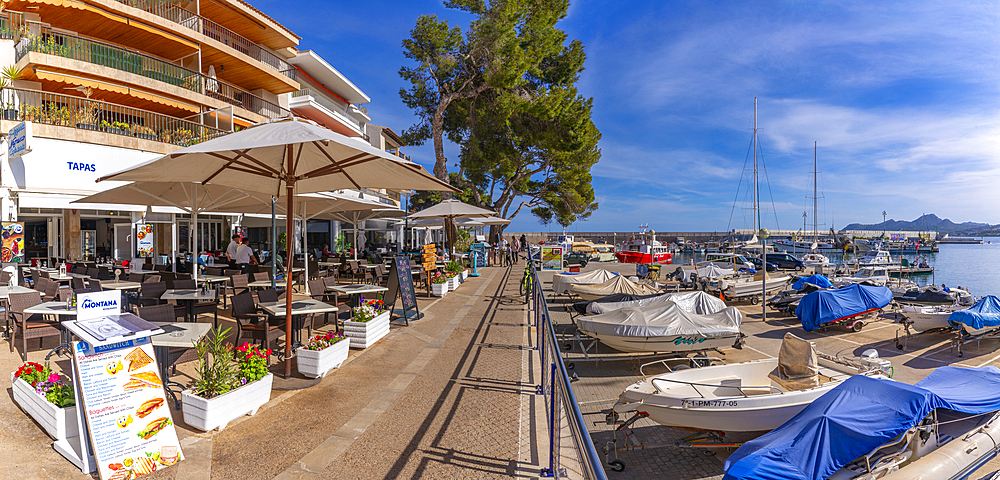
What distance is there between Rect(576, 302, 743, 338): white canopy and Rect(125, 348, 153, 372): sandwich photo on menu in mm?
7280

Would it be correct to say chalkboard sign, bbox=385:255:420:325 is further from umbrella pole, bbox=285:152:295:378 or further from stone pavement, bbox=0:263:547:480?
umbrella pole, bbox=285:152:295:378

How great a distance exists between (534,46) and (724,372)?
2164 cm

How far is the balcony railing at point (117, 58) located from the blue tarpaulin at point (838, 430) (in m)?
23.7

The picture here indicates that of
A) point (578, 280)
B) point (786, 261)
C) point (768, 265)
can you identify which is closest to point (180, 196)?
point (578, 280)

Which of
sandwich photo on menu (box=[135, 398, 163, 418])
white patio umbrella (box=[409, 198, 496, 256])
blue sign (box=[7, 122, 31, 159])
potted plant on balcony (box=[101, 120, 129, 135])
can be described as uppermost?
potted plant on balcony (box=[101, 120, 129, 135])

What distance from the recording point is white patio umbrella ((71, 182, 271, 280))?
9.11 m

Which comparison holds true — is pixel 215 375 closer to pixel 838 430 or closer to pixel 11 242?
pixel 838 430

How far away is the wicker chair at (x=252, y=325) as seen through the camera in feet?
20.0

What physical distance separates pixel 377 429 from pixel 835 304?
1418 centimetres

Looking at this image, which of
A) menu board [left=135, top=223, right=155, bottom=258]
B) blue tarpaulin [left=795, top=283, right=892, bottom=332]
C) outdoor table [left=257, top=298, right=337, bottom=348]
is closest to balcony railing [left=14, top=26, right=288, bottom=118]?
menu board [left=135, top=223, right=155, bottom=258]

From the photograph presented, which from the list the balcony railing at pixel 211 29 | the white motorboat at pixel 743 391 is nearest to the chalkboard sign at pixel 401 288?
the white motorboat at pixel 743 391

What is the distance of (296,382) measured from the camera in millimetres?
5574

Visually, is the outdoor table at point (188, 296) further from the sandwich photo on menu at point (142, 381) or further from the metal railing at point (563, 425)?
the metal railing at point (563, 425)

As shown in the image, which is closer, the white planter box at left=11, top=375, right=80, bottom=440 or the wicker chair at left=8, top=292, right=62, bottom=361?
the white planter box at left=11, top=375, right=80, bottom=440
